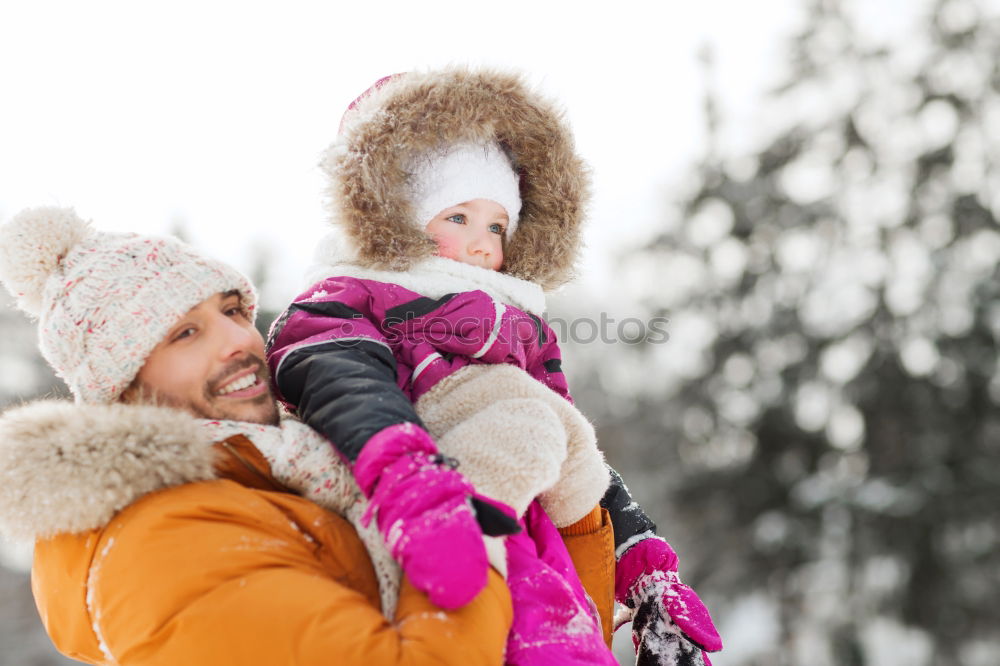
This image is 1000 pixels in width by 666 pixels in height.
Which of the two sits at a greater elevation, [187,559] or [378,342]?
[378,342]

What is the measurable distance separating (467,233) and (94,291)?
0.93m

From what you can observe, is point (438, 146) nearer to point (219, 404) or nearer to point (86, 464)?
point (219, 404)

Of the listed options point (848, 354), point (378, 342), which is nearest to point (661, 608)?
point (378, 342)

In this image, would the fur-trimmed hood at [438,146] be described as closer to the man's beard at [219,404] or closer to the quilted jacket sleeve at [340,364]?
the quilted jacket sleeve at [340,364]

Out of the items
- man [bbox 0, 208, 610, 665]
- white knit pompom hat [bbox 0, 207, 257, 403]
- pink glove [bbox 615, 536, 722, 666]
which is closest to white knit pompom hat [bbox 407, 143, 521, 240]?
man [bbox 0, 208, 610, 665]

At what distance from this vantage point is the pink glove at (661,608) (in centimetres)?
206

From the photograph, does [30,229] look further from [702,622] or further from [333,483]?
[702,622]

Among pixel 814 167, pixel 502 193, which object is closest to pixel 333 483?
pixel 502 193

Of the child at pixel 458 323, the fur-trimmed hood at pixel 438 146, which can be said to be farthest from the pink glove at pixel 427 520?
the fur-trimmed hood at pixel 438 146

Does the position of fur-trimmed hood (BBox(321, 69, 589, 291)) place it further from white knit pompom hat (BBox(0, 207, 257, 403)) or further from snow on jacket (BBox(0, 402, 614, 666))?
snow on jacket (BBox(0, 402, 614, 666))

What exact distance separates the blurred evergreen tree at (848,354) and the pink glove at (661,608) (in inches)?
382

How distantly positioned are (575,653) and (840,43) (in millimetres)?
12367

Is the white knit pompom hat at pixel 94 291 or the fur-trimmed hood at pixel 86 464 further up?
the white knit pompom hat at pixel 94 291

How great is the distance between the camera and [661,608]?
6.89 ft
